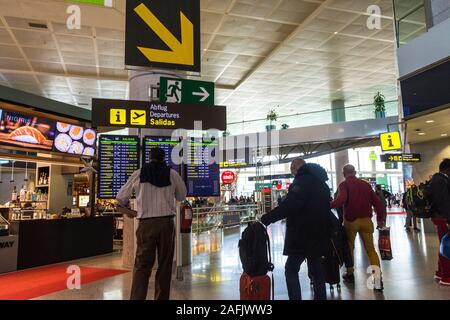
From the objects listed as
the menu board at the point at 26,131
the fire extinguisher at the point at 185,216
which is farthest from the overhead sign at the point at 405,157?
the menu board at the point at 26,131

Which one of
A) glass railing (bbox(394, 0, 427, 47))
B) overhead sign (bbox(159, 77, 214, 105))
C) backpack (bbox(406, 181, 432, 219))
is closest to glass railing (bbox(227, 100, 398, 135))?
glass railing (bbox(394, 0, 427, 47))

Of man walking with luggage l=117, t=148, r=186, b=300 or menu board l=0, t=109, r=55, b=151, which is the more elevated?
menu board l=0, t=109, r=55, b=151

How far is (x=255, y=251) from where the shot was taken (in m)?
3.31

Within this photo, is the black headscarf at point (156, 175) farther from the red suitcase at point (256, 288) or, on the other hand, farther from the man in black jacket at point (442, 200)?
the man in black jacket at point (442, 200)

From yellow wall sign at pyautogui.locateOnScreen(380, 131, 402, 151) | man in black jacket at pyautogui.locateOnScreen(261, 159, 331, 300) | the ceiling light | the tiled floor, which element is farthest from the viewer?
yellow wall sign at pyautogui.locateOnScreen(380, 131, 402, 151)

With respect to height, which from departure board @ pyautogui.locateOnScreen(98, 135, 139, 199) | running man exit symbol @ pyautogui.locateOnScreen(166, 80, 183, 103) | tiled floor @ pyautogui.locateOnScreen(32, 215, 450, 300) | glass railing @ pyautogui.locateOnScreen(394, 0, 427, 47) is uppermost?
glass railing @ pyautogui.locateOnScreen(394, 0, 427, 47)

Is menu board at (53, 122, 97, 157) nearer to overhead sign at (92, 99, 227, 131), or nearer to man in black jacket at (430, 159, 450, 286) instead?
overhead sign at (92, 99, 227, 131)

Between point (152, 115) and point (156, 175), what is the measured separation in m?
1.45

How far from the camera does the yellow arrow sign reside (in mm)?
4773

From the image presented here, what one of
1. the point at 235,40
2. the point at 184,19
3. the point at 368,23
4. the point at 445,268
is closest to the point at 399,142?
the point at 368,23

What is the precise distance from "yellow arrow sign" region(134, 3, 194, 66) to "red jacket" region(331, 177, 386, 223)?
2.68 meters

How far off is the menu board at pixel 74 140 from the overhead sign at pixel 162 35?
17.5 ft

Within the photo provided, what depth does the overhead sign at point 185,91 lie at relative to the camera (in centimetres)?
533

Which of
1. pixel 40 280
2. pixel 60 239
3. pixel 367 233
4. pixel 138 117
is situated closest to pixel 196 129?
pixel 138 117
